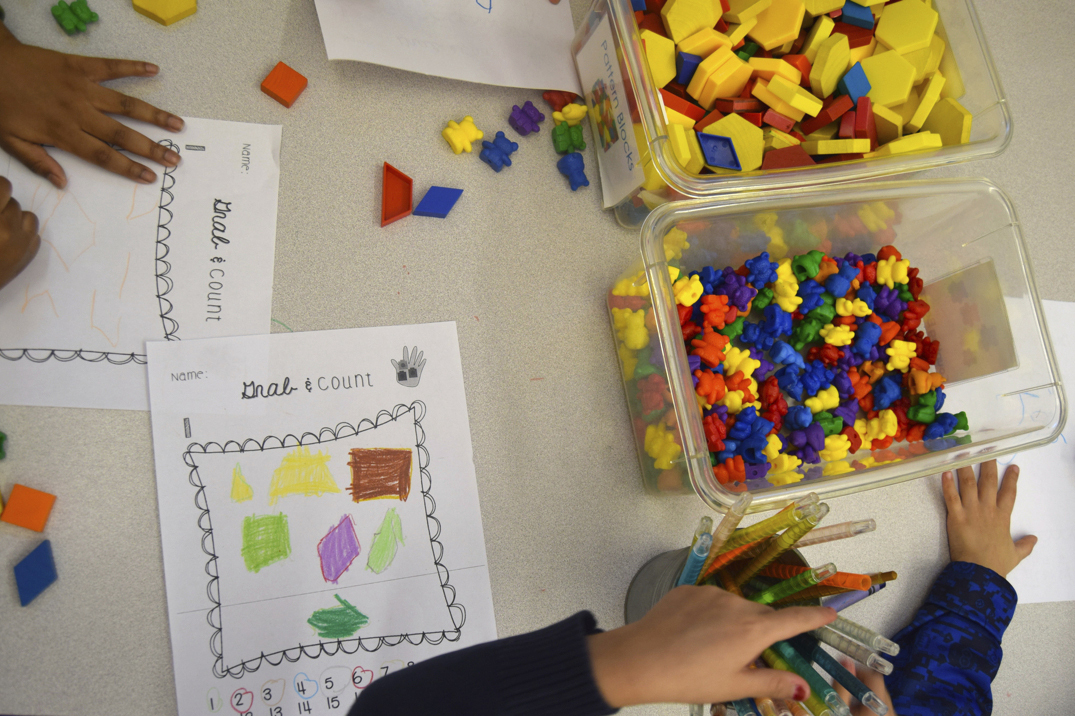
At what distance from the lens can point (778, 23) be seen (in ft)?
2.07

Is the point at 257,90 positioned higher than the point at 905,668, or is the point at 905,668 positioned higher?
the point at 257,90

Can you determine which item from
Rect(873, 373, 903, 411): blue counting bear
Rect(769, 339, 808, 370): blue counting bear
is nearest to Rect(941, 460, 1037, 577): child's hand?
Rect(873, 373, 903, 411): blue counting bear

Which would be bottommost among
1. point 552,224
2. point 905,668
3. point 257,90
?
point 905,668

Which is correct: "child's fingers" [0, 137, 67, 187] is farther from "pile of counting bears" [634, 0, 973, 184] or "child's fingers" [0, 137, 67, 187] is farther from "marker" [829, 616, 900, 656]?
"marker" [829, 616, 900, 656]

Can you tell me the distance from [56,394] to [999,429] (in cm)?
87

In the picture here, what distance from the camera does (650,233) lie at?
1.84ft

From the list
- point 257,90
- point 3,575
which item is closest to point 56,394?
point 3,575

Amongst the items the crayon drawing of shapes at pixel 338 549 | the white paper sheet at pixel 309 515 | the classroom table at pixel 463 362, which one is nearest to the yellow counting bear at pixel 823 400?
the classroom table at pixel 463 362

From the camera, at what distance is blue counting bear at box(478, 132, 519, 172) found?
0.62 meters

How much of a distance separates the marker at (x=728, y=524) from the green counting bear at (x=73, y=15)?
2.22 ft

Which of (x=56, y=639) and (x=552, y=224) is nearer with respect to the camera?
(x=56, y=639)

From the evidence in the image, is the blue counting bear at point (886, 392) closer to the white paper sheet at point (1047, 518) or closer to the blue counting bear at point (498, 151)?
the white paper sheet at point (1047, 518)

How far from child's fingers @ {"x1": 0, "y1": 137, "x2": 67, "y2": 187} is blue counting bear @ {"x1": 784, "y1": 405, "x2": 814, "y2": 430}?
2.22ft

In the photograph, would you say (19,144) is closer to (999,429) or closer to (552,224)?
(552,224)
